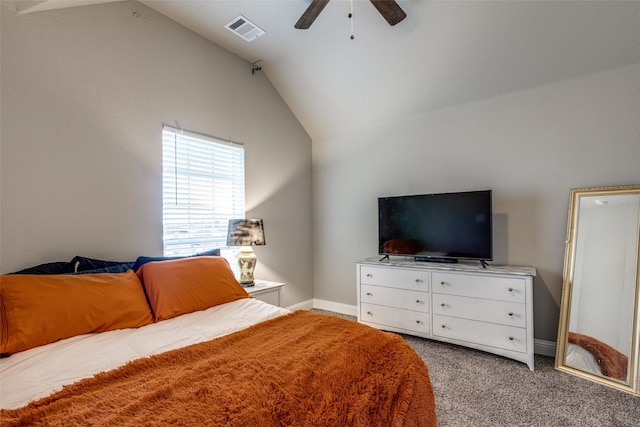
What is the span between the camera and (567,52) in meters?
2.40

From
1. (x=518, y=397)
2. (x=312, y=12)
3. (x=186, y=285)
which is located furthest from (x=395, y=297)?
(x=312, y=12)

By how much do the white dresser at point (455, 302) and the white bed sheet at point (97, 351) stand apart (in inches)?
60.1

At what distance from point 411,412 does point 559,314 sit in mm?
2144

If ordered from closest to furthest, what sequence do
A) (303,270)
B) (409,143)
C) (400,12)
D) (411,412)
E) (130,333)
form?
1. (411,412)
2. (130,333)
3. (400,12)
4. (409,143)
5. (303,270)

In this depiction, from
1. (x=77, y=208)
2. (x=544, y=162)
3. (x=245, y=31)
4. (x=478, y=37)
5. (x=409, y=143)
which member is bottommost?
(x=77, y=208)

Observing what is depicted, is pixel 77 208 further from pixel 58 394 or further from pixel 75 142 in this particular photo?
pixel 58 394

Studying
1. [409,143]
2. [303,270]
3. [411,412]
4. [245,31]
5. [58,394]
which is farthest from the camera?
[303,270]

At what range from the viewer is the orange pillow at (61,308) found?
1.40m

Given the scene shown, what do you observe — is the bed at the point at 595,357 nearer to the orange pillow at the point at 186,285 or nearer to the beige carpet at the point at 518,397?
the beige carpet at the point at 518,397

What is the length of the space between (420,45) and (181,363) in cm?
301

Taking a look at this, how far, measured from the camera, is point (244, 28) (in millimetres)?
2807

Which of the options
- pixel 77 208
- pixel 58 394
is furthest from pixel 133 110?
pixel 58 394

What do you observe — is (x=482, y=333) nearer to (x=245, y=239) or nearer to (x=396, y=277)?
(x=396, y=277)

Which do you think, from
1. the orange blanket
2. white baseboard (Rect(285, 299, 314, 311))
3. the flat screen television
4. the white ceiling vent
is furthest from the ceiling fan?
white baseboard (Rect(285, 299, 314, 311))
